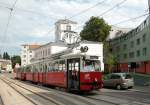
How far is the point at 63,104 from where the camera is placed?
18938 mm

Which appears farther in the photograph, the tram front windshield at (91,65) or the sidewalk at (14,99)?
the tram front windshield at (91,65)

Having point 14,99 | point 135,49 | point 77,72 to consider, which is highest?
point 135,49

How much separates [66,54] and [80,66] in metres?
3.37

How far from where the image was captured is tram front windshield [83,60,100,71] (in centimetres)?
2532

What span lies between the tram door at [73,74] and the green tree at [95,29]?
56.7 m

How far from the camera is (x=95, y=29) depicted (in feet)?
275

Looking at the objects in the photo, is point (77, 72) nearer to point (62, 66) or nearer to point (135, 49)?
point (62, 66)

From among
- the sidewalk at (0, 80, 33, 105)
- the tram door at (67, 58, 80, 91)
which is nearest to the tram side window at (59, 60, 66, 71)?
the tram door at (67, 58, 80, 91)

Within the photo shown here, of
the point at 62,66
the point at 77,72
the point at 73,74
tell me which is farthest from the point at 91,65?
→ the point at 62,66

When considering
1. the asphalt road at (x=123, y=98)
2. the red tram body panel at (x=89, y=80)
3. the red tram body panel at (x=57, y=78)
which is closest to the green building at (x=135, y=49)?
the red tram body panel at (x=57, y=78)

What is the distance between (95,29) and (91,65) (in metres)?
58.6

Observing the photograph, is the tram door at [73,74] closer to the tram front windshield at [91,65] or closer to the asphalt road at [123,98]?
the tram front windshield at [91,65]

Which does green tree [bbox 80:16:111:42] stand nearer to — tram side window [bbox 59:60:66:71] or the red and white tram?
the red and white tram

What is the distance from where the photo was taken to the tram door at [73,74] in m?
25.6
